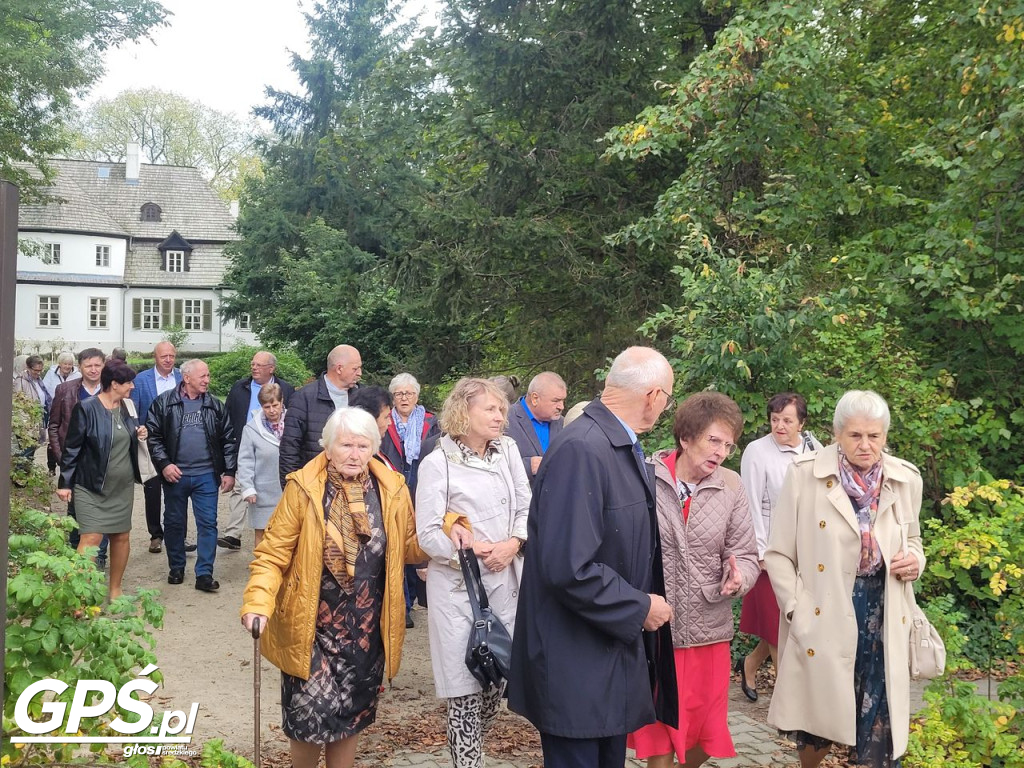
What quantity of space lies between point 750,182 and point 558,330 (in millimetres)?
3915

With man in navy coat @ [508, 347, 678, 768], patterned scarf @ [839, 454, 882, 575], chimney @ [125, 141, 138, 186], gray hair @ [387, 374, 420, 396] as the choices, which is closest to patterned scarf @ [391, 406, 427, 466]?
gray hair @ [387, 374, 420, 396]

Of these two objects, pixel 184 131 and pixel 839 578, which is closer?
pixel 839 578

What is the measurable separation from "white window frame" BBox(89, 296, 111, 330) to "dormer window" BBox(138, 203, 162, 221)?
5552 mm

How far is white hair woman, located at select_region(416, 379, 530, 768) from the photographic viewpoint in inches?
177

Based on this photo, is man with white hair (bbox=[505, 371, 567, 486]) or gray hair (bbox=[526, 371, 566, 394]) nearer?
man with white hair (bbox=[505, 371, 567, 486])

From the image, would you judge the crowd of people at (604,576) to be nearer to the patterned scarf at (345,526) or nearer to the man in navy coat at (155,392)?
the patterned scarf at (345,526)

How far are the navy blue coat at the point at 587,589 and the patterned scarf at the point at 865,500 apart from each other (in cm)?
122

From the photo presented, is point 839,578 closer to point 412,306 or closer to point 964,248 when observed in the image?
point 964,248

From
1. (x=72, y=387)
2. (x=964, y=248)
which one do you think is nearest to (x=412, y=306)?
(x=72, y=387)

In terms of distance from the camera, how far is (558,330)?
553 inches

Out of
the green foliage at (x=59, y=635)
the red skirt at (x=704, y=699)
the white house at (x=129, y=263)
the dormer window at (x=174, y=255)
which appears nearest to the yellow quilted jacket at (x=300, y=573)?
the green foliage at (x=59, y=635)

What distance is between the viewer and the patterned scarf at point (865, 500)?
4.36 metres

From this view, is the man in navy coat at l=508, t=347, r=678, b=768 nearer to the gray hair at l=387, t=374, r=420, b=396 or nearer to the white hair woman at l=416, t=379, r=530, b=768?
the white hair woman at l=416, t=379, r=530, b=768

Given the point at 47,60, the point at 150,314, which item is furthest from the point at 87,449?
the point at 150,314
